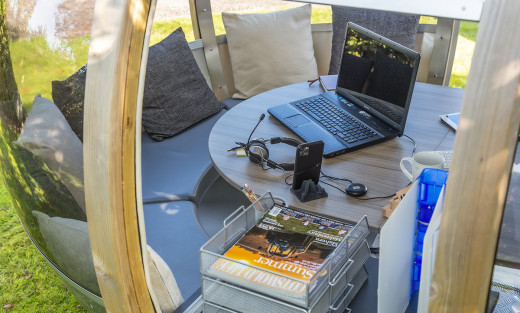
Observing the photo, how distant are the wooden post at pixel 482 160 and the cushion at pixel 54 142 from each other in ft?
2.45

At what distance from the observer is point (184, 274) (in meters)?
1.61

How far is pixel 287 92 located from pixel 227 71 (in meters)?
0.88

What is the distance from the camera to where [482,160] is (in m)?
0.58

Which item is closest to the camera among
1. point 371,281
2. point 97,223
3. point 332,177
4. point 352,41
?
point 97,223

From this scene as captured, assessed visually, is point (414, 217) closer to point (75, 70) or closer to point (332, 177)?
point (332, 177)

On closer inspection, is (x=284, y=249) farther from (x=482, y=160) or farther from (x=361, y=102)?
(x=361, y=102)

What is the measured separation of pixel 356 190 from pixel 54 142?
811mm

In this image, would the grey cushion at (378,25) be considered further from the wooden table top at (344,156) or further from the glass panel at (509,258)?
the glass panel at (509,258)

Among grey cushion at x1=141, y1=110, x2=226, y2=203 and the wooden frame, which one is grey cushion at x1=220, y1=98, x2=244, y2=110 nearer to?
grey cushion at x1=141, y1=110, x2=226, y2=203

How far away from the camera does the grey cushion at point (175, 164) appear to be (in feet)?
6.69

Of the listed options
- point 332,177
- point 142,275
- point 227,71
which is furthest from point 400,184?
point 227,71

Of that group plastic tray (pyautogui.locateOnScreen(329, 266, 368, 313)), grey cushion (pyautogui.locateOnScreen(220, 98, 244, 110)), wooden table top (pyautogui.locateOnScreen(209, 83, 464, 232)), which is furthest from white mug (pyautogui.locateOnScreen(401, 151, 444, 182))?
grey cushion (pyautogui.locateOnScreen(220, 98, 244, 110))

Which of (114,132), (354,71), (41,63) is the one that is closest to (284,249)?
(114,132)

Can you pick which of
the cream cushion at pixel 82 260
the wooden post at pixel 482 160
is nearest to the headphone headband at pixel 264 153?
the cream cushion at pixel 82 260
